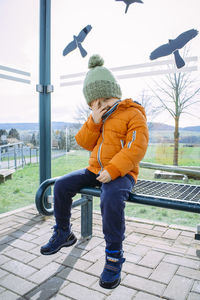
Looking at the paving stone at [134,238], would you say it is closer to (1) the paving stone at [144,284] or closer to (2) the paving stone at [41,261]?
(1) the paving stone at [144,284]

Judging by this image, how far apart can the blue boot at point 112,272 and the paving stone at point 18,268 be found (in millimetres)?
736

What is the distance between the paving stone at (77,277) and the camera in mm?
1668

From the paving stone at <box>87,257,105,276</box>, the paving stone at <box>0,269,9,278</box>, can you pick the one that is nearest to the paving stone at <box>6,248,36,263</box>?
the paving stone at <box>0,269,9,278</box>

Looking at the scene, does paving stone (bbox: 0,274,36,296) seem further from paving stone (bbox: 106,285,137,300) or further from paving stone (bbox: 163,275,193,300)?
paving stone (bbox: 163,275,193,300)

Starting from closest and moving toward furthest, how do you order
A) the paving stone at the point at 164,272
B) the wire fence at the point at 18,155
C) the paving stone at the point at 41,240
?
the paving stone at the point at 164,272
the paving stone at the point at 41,240
the wire fence at the point at 18,155

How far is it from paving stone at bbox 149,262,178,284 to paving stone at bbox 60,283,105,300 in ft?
1.36

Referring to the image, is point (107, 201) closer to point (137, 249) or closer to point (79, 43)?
point (137, 249)

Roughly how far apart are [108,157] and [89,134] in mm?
245

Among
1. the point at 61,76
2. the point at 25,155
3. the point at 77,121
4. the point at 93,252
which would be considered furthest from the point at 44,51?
the point at 93,252

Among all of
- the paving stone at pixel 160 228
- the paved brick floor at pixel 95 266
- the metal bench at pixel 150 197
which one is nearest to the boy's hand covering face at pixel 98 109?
the metal bench at pixel 150 197

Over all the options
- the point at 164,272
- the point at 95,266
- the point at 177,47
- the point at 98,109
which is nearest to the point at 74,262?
the point at 95,266

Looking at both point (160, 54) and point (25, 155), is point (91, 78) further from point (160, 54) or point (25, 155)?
point (25, 155)

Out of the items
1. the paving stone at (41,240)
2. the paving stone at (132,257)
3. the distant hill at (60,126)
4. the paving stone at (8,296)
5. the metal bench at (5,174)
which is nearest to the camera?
the paving stone at (8,296)

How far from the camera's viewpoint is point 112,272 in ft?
4.15
